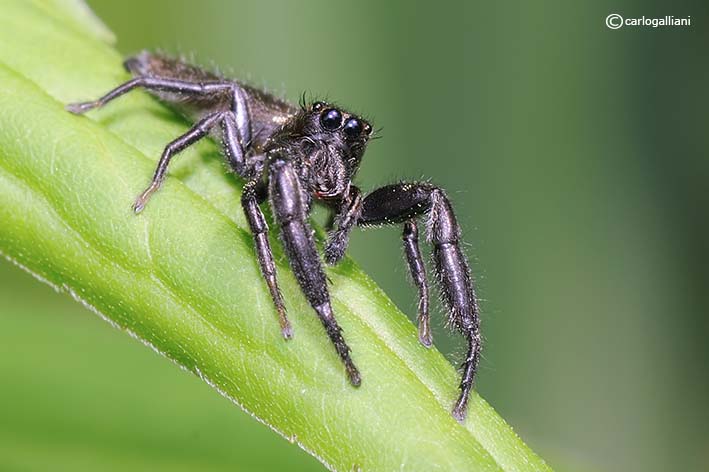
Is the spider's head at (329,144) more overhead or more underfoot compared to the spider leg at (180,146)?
more overhead

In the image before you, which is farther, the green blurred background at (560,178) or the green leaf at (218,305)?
the green blurred background at (560,178)

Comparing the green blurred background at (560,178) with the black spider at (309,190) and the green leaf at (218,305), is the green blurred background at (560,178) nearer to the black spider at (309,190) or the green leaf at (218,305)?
the black spider at (309,190)

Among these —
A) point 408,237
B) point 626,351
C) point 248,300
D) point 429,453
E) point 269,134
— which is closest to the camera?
point 429,453

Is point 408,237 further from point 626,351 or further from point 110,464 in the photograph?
point 626,351

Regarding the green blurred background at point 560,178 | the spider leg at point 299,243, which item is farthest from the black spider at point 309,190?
the green blurred background at point 560,178

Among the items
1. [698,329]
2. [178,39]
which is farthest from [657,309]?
[178,39]

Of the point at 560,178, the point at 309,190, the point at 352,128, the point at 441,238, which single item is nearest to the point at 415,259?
the point at 441,238

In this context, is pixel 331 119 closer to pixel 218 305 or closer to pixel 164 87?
pixel 164 87

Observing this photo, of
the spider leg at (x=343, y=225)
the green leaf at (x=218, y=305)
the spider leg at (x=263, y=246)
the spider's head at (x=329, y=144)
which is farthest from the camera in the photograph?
the spider's head at (x=329, y=144)
